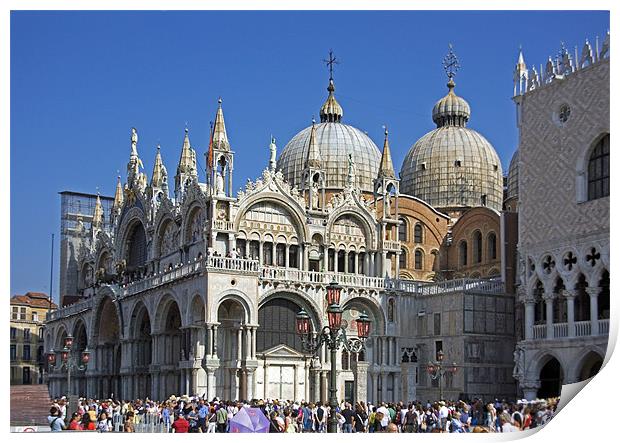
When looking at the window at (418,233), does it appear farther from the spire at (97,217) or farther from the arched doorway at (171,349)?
the spire at (97,217)

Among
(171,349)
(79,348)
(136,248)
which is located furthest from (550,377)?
(79,348)

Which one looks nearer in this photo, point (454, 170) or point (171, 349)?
point (171, 349)

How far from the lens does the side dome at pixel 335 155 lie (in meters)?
49.2

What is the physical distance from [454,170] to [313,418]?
80.9 ft

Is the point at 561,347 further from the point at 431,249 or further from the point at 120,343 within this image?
the point at 120,343

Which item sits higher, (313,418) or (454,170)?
(454,170)

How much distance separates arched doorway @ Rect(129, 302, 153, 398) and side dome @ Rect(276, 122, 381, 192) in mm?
11108

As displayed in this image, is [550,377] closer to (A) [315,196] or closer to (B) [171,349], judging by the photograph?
(A) [315,196]

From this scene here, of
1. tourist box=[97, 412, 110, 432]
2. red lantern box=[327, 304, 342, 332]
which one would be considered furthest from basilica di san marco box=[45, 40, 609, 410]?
red lantern box=[327, 304, 342, 332]

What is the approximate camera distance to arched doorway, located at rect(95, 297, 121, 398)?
146 ft

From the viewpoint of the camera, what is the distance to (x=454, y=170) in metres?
49.6

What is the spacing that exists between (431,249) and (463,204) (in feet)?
15.4

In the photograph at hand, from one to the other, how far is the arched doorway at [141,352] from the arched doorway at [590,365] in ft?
55.6

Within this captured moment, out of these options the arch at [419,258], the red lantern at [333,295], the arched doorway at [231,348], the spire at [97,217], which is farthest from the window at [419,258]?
the red lantern at [333,295]
